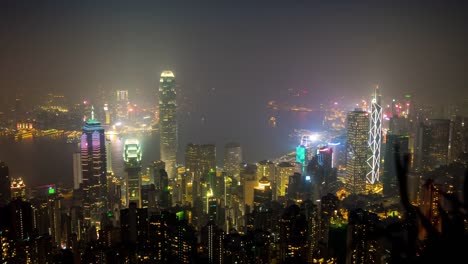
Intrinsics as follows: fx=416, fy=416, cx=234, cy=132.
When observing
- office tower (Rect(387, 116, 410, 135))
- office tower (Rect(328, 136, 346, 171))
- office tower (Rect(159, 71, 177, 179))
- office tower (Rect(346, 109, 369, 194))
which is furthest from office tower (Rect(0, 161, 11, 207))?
office tower (Rect(387, 116, 410, 135))

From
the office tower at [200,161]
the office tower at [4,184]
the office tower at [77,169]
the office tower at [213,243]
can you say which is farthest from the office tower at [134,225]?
the office tower at [200,161]

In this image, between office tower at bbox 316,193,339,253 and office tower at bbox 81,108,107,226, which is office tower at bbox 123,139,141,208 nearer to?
office tower at bbox 81,108,107,226

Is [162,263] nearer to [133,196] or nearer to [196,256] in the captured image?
[196,256]

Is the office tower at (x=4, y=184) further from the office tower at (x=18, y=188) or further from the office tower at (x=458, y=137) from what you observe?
the office tower at (x=458, y=137)

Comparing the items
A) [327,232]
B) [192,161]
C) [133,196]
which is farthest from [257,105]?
[327,232]

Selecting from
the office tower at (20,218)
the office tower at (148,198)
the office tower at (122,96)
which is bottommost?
the office tower at (148,198)

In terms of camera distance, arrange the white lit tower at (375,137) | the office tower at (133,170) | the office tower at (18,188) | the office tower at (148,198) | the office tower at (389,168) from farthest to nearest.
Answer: the white lit tower at (375,137)
the office tower at (133,170)
the office tower at (148,198)
the office tower at (389,168)
the office tower at (18,188)

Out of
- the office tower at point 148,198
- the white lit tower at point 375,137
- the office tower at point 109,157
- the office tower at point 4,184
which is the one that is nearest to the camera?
the office tower at point 4,184

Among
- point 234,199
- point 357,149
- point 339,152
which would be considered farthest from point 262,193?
point 339,152

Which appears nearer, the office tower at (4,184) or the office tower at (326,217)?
the office tower at (326,217)
